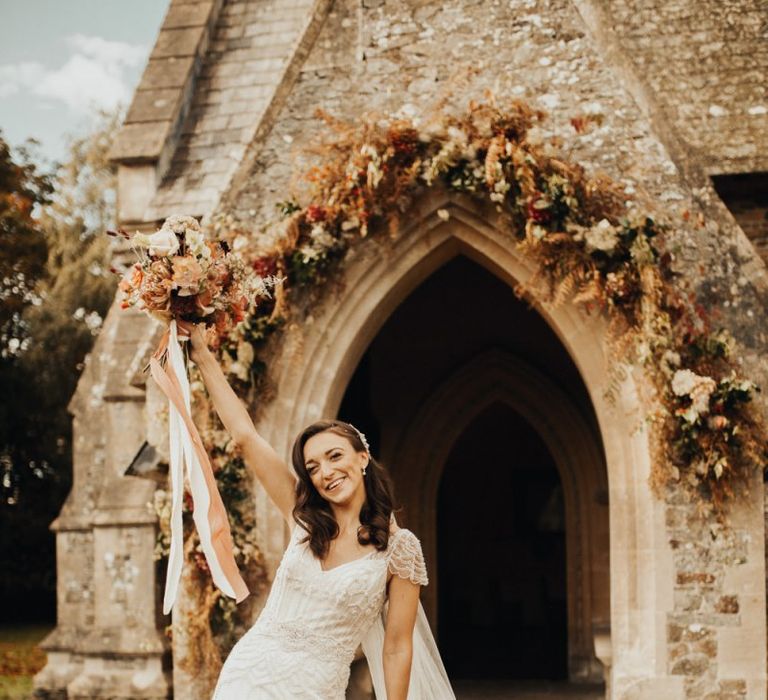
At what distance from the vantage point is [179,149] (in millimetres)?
10484

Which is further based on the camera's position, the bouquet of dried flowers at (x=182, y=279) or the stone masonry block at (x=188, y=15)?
the stone masonry block at (x=188, y=15)

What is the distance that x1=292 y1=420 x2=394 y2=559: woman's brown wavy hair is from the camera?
382cm

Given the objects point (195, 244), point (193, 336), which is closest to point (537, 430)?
point (193, 336)

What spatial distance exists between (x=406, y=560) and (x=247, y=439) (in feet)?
2.28

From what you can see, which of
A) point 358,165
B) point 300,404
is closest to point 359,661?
point 300,404

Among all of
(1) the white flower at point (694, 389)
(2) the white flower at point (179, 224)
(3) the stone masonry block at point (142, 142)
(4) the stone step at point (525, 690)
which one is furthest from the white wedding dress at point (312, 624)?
(3) the stone masonry block at point (142, 142)

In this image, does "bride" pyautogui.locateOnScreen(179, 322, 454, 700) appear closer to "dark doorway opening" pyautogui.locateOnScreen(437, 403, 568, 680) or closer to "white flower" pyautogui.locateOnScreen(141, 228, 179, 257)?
"white flower" pyautogui.locateOnScreen(141, 228, 179, 257)

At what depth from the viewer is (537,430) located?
11.2 metres

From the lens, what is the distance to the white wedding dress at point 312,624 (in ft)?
12.2

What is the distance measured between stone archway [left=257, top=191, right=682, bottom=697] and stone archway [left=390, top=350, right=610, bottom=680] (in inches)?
141

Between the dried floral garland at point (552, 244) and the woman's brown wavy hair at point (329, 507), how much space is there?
306 cm

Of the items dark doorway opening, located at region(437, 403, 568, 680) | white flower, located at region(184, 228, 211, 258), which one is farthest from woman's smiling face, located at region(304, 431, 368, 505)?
dark doorway opening, located at region(437, 403, 568, 680)

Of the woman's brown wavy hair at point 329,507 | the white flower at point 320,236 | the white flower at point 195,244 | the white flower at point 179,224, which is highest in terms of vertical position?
the white flower at point 320,236

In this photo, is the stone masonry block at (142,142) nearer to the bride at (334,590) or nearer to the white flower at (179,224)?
the white flower at (179,224)
